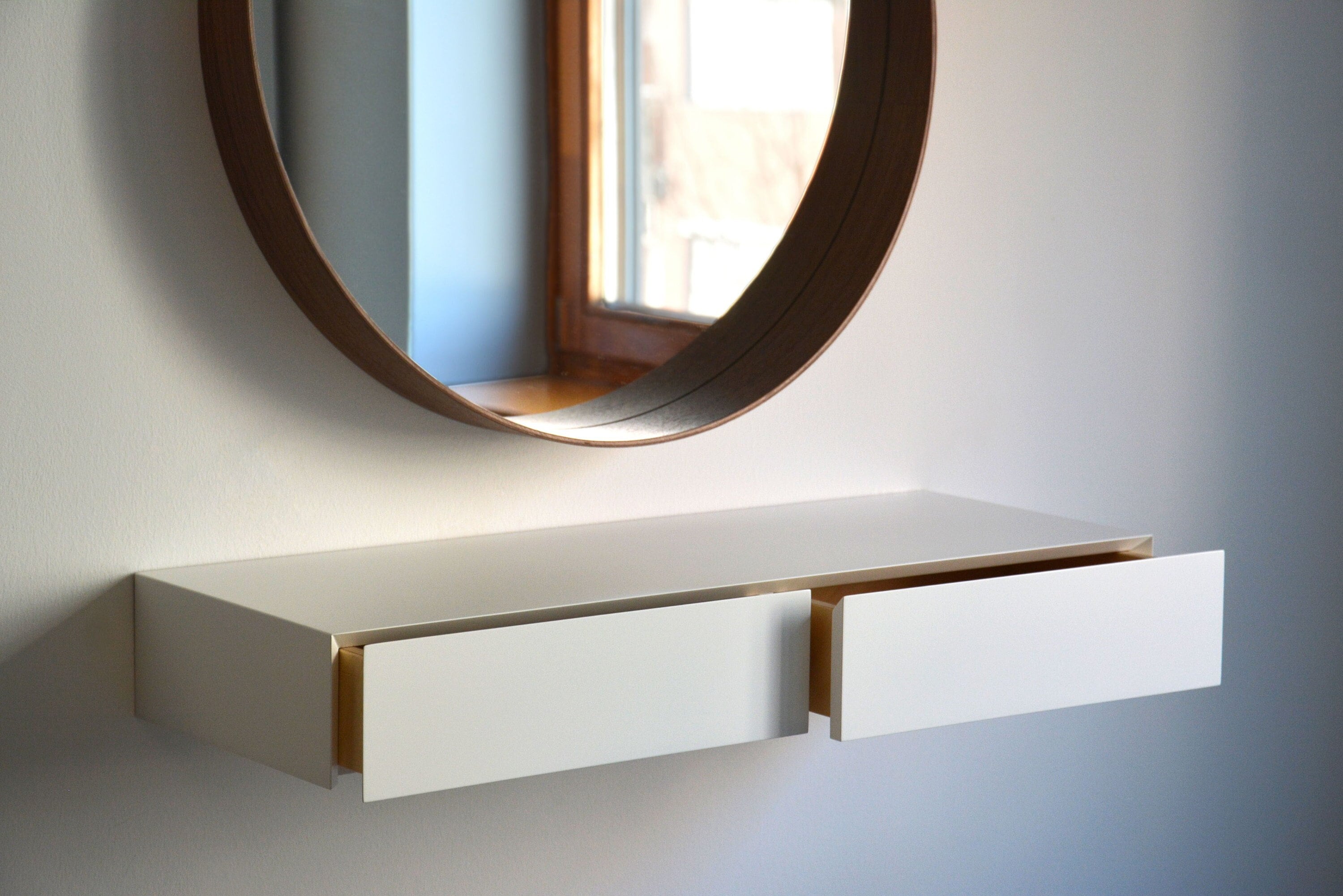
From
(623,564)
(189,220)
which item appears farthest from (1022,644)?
(189,220)

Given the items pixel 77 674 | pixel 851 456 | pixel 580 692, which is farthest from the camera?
pixel 851 456

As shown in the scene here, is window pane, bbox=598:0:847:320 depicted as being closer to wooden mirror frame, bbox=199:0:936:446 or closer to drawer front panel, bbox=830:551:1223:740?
wooden mirror frame, bbox=199:0:936:446

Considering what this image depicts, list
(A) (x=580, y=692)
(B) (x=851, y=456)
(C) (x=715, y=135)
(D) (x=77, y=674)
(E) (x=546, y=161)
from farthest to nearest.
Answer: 1. (B) (x=851, y=456)
2. (C) (x=715, y=135)
3. (E) (x=546, y=161)
4. (D) (x=77, y=674)
5. (A) (x=580, y=692)

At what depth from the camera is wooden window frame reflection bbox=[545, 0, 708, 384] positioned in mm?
1270

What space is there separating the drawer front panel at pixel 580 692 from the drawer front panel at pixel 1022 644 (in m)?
0.05

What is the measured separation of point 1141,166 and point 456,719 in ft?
3.59

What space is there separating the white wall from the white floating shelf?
7 centimetres

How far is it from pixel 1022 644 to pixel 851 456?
0.40 m

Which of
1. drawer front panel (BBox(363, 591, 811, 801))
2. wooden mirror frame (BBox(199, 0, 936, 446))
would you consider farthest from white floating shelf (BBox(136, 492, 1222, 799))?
wooden mirror frame (BBox(199, 0, 936, 446))

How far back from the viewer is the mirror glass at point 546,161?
3.82ft

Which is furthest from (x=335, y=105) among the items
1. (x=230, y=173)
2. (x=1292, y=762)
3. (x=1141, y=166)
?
(x=1292, y=762)

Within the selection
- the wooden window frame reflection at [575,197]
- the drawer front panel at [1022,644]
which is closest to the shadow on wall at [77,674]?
the wooden window frame reflection at [575,197]

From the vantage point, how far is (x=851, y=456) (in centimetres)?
151

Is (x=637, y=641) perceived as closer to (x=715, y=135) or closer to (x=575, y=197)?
(x=575, y=197)
